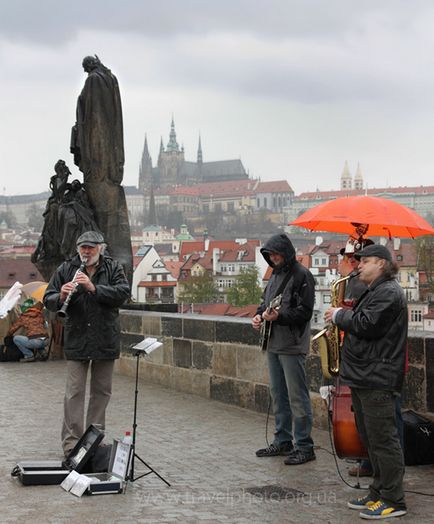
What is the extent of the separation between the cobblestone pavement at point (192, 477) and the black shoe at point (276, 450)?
0.21 ft

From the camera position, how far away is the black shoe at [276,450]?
6.81 metres

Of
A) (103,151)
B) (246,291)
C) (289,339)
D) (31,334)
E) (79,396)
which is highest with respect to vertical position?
(103,151)

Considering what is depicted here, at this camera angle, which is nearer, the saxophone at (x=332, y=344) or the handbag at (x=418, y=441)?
the saxophone at (x=332, y=344)

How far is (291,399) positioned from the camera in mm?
6781

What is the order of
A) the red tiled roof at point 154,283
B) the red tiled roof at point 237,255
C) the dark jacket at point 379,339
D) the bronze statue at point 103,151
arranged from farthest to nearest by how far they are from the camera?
the red tiled roof at point 237,255 < the red tiled roof at point 154,283 < the bronze statue at point 103,151 < the dark jacket at point 379,339

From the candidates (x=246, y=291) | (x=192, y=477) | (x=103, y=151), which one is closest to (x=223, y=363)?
(x=192, y=477)

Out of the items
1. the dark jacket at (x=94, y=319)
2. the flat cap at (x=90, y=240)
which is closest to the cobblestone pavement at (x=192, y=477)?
the dark jacket at (x=94, y=319)

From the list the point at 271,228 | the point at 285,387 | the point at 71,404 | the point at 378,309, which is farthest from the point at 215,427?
the point at 271,228

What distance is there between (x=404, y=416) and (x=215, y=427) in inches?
75.4

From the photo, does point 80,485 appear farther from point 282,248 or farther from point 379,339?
point 282,248

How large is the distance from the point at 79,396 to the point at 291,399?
4.47 feet

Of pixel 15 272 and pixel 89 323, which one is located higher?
pixel 89 323

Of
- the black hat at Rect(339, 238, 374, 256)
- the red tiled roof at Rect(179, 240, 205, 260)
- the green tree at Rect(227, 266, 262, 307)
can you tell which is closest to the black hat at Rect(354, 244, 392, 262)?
the black hat at Rect(339, 238, 374, 256)

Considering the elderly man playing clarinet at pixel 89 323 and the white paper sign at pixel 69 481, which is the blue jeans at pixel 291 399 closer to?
the elderly man playing clarinet at pixel 89 323
